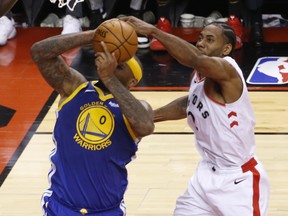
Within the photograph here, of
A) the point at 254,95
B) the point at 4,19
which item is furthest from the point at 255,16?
the point at 4,19

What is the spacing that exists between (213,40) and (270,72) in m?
4.05

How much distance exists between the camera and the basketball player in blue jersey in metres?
4.27

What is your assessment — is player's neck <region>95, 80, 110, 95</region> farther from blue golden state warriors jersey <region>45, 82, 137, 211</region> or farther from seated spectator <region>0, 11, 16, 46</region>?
seated spectator <region>0, 11, 16, 46</region>

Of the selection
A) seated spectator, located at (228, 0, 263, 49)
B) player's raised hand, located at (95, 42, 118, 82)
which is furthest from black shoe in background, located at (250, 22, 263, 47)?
player's raised hand, located at (95, 42, 118, 82)

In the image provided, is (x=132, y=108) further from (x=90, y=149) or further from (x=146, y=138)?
(x=146, y=138)

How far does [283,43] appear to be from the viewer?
9.65 m

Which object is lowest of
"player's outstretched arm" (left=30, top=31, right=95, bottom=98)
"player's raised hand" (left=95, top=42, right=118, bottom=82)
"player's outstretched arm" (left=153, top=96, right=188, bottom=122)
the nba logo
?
the nba logo

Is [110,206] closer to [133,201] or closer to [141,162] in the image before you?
[133,201]

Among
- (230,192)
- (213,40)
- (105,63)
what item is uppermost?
(105,63)

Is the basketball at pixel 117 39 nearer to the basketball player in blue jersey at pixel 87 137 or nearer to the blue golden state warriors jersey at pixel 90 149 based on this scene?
the basketball player in blue jersey at pixel 87 137

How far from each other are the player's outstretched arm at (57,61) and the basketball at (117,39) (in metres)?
0.23

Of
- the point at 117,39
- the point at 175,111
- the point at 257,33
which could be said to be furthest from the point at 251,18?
the point at 117,39

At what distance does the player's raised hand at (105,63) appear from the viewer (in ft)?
12.9

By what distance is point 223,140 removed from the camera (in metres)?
4.91
